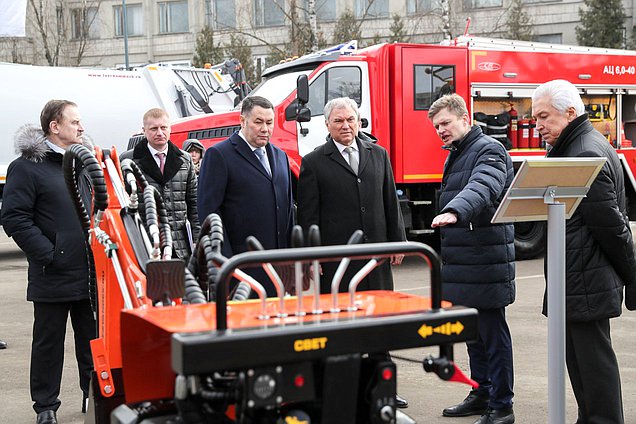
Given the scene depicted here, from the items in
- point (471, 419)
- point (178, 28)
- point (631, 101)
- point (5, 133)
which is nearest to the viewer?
point (471, 419)

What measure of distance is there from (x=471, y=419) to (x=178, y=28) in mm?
41950

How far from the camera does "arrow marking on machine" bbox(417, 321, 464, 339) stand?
289 centimetres

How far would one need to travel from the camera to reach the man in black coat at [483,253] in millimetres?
5457

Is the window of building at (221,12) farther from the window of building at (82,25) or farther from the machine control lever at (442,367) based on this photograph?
the machine control lever at (442,367)

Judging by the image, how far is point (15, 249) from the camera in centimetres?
1708

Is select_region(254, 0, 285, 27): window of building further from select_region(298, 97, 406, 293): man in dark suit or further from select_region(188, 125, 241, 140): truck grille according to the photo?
select_region(298, 97, 406, 293): man in dark suit

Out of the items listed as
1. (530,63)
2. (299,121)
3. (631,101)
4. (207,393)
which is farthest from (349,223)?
(631,101)

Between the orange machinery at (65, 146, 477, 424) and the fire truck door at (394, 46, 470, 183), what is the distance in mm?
9686

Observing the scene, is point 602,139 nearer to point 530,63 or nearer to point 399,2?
point 530,63

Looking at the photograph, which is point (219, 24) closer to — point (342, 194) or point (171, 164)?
point (171, 164)

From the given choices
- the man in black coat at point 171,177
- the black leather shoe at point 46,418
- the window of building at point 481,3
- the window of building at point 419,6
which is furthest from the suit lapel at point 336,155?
the window of building at point 481,3

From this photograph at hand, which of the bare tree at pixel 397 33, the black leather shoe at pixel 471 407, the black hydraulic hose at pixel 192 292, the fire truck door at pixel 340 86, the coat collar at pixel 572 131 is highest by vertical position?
the bare tree at pixel 397 33

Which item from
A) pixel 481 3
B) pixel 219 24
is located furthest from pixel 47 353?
pixel 219 24

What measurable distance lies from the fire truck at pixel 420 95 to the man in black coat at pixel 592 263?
300 inches
